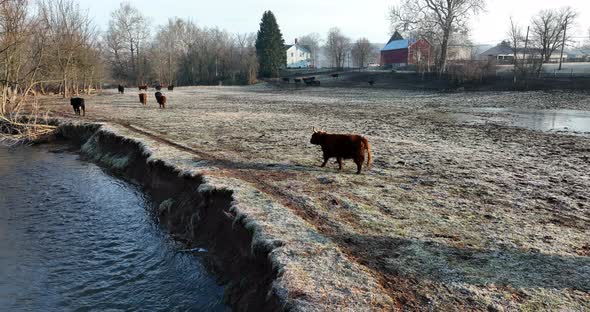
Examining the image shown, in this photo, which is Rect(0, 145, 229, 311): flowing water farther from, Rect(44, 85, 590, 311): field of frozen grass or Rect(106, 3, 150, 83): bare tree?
Rect(106, 3, 150, 83): bare tree

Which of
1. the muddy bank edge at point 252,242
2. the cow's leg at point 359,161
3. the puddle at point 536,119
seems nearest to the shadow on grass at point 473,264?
the muddy bank edge at point 252,242

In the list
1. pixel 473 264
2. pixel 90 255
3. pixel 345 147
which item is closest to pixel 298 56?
pixel 345 147

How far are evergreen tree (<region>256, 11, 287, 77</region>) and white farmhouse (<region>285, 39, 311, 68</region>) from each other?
34.3 meters

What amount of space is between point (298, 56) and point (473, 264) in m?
129

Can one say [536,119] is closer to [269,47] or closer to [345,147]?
[345,147]

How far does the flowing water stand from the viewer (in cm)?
700

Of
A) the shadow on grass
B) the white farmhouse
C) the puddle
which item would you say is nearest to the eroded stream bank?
the shadow on grass

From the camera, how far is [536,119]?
75.7 feet

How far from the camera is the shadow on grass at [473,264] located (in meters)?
5.61

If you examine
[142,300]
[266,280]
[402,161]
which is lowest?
[142,300]

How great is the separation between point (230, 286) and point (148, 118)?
61.9ft

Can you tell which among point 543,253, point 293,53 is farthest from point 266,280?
point 293,53

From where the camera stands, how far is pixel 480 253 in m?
6.38

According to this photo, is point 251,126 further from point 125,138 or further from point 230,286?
point 230,286
